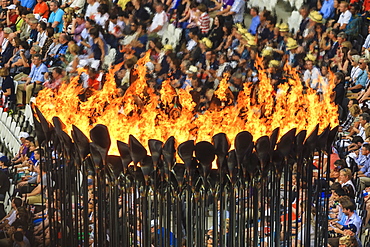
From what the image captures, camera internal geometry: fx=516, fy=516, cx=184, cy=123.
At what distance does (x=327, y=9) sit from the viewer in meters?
5.60

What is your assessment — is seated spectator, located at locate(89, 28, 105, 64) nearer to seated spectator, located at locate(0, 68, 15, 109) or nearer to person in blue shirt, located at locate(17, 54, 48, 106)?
person in blue shirt, located at locate(17, 54, 48, 106)

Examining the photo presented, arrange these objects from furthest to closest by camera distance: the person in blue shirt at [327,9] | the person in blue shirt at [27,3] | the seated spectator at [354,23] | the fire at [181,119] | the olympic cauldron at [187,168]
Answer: the person in blue shirt at [27,3] → the person in blue shirt at [327,9] → the seated spectator at [354,23] → the fire at [181,119] → the olympic cauldron at [187,168]

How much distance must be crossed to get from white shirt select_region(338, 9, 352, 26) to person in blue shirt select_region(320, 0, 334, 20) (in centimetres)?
12

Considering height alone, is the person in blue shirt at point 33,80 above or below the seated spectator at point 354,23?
below

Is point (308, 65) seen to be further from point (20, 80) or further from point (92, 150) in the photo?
point (92, 150)

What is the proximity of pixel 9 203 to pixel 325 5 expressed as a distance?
4063 millimetres

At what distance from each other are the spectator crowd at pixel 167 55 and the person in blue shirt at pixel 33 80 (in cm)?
1

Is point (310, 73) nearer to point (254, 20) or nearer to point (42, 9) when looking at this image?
point (254, 20)

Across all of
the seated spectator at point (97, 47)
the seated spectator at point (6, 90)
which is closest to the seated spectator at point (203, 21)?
the seated spectator at point (97, 47)

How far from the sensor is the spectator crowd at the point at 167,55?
220 inches

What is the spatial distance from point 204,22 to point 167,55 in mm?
544

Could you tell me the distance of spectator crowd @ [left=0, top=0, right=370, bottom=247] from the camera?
560 cm

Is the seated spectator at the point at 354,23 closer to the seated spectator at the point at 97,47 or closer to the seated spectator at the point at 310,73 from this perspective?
the seated spectator at the point at 310,73

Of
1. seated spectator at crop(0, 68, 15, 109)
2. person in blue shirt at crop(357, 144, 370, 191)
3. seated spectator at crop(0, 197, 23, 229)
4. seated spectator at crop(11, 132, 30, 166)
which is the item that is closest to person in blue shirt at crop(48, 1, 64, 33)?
seated spectator at crop(0, 68, 15, 109)
